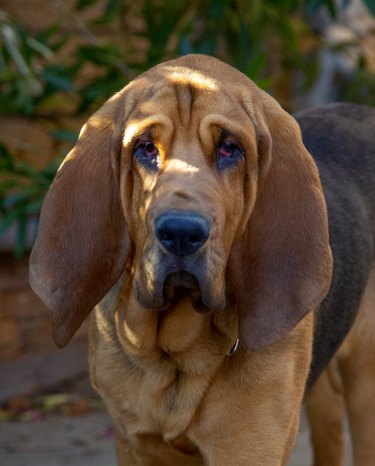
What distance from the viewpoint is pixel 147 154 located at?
4402mm

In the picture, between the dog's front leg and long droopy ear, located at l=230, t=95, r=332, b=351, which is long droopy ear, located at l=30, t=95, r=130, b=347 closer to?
long droopy ear, located at l=230, t=95, r=332, b=351

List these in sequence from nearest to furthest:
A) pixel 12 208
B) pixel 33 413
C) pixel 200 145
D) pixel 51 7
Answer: pixel 200 145 → pixel 12 208 → pixel 33 413 → pixel 51 7

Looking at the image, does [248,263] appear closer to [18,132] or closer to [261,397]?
[261,397]

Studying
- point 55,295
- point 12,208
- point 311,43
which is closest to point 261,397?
point 55,295

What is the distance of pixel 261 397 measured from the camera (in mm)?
4609

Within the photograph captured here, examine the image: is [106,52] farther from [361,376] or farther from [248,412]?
[248,412]

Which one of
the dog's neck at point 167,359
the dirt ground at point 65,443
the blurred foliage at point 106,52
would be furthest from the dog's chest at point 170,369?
the dirt ground at point 65,443

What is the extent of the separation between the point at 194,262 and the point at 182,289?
36 cm

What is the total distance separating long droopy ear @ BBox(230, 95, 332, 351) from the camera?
449 centimetres

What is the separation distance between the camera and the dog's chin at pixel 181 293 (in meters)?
4.23

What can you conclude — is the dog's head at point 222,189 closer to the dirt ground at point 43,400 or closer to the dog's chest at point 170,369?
the dog's chest at point 170,369

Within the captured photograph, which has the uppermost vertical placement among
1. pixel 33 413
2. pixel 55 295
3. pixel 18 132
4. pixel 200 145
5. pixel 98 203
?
pixel 200 145

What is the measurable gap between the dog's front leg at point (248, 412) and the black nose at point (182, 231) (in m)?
0.67

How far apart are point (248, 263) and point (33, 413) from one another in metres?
3.55
